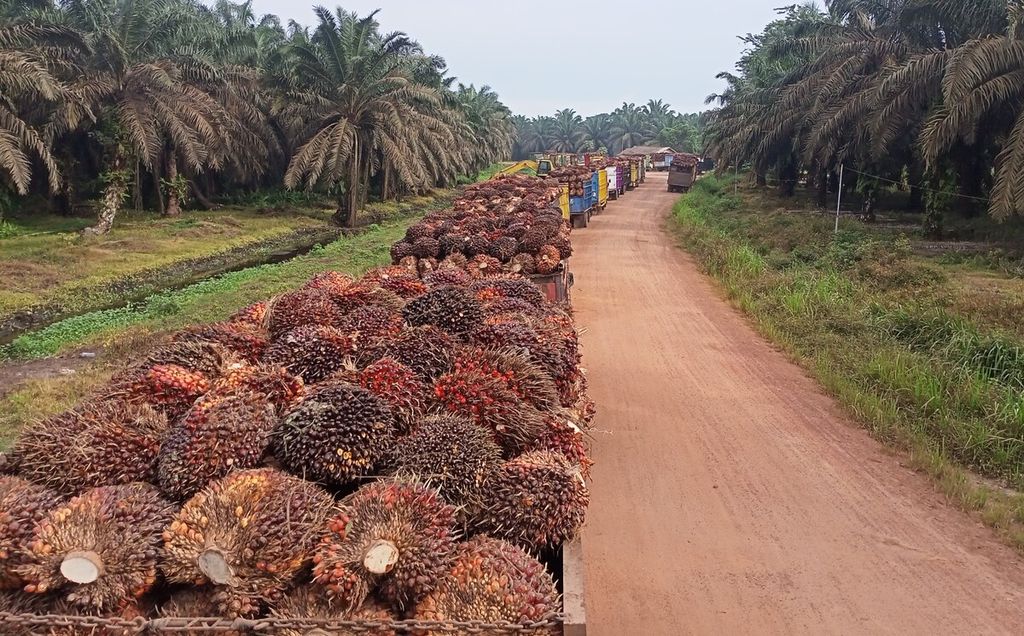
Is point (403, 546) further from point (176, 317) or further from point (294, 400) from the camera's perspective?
point (176, 317)

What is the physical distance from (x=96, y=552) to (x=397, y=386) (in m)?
1.24

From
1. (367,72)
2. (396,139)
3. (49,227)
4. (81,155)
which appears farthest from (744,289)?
(81,155)

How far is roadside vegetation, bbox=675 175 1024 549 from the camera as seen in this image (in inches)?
229

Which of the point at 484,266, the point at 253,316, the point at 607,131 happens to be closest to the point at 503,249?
the point at 484,266

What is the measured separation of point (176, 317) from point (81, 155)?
19.0 meters

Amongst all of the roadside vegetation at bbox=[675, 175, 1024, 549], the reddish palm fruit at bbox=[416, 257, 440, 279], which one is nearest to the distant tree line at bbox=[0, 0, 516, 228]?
the reddish palm fruit at bbox=[416, 257, 440, 279]

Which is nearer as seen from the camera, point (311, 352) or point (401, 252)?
point (311, 352)

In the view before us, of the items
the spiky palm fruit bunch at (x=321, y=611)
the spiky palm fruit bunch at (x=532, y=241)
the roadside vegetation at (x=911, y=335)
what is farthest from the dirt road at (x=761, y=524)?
the spiky palm fruit bunch at (x=321, y=611)

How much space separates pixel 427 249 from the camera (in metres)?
8.64

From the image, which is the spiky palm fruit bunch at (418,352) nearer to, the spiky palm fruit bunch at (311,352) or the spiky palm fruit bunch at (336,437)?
the spiky palm fruit bunch at (311,352)

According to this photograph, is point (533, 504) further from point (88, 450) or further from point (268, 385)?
point (88, 450)

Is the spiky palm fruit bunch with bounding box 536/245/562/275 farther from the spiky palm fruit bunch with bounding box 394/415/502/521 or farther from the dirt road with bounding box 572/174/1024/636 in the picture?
the spiky palm fruit bunch with bounding box 394/415/502/521

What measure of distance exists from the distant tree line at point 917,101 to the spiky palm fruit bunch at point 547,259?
361 inches

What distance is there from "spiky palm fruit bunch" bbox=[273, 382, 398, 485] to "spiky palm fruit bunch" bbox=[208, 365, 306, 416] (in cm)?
19
